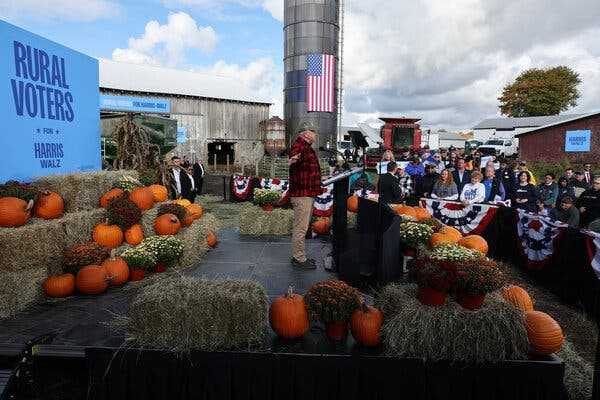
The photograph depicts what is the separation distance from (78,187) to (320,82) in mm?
29930

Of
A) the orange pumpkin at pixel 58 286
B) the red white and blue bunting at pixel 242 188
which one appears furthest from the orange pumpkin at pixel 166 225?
the red white and blue bunting at pixel 242 188

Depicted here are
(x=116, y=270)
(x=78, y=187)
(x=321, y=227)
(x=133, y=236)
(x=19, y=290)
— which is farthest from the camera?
(x=321, y=227)

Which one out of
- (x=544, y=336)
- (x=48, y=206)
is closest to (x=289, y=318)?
(x=544, y=336)

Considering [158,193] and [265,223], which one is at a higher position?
[158,193]

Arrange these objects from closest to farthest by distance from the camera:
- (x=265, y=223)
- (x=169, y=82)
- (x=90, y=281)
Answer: (x=90, y=281) → (x=265, y=223) → (x=169, y=82)

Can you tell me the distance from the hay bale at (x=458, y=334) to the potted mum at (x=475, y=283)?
7cm

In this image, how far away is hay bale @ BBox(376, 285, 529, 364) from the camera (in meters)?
3.14

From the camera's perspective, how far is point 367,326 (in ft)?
11.1

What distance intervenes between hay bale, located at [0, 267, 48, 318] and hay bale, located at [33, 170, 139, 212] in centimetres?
151

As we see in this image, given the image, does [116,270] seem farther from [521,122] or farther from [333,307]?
[521,122]

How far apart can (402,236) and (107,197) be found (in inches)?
190

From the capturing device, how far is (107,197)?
6.89 metres

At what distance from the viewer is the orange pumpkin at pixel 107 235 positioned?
618 cm

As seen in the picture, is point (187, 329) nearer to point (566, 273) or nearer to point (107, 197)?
point (107, 197)
